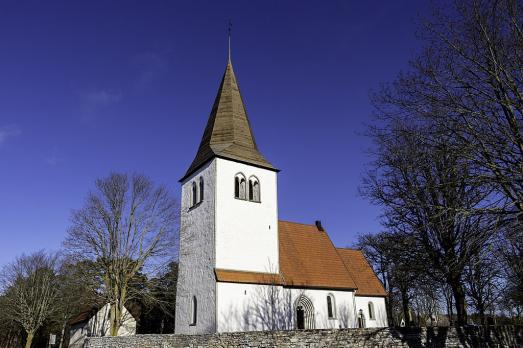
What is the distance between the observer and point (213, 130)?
2572 cm

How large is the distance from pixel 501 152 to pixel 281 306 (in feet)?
51.3

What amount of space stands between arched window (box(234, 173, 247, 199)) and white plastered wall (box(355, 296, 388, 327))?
417 inches

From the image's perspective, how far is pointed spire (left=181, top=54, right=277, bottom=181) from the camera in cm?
2427

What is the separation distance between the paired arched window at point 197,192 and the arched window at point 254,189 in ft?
9.36

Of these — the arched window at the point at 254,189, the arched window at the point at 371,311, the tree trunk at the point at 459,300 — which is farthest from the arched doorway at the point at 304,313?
the tree trunk at the point at 459,300

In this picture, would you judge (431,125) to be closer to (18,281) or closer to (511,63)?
(511,63)

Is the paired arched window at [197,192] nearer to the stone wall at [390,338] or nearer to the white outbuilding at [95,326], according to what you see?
the stone wall at [390,338]

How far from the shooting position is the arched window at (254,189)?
2414 cm

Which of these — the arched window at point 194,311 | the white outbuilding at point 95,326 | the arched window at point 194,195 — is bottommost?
the white outbuilding at point 95,326

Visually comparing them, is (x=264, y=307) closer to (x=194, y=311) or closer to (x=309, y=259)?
(x=194, y=311)

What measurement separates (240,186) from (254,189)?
3.24 ft

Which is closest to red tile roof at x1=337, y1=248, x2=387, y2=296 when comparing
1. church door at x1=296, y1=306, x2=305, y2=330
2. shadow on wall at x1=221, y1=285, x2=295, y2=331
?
church door at x1=296, y1=306, x2=305, y2=330

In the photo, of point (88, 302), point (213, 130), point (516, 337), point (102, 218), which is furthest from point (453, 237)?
point (88, 302)

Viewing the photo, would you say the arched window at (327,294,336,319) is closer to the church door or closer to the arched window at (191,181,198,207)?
the church door
